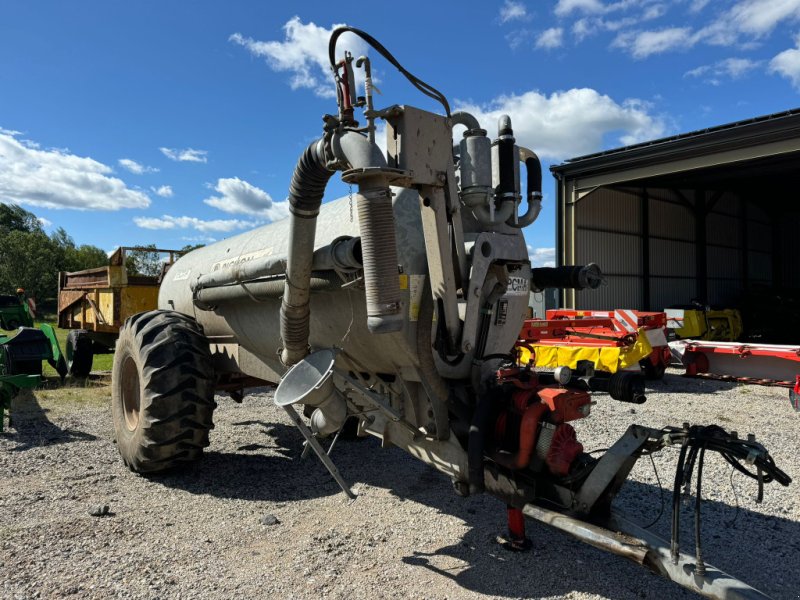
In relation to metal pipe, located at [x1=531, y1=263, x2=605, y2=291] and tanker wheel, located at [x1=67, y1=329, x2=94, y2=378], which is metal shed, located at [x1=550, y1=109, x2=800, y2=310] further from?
tanker wheel, located at [x1=67, y1=329, x2=94, y2=378]

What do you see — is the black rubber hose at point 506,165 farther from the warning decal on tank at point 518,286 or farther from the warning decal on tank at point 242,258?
the warning decal on tank at point 242,258

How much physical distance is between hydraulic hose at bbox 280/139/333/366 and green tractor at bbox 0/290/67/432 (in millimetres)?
4791

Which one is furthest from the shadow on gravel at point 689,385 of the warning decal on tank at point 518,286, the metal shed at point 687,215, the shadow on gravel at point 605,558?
the warning decal on tank at point 518,286

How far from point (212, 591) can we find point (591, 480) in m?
2.10

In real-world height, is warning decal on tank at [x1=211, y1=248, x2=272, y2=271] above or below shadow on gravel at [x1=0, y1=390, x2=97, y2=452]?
above

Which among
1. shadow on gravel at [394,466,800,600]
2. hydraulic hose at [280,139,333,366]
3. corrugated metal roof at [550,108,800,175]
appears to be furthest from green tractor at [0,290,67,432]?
corrugated metal roof at [550,108,800,175]

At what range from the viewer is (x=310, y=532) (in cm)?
381

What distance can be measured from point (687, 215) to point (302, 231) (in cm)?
2250

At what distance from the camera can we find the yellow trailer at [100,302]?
9.25 meters

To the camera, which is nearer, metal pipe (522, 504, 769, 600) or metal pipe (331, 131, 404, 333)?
metal pipe (522, 504, 769, 600)

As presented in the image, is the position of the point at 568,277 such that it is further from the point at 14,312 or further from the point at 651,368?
the point at 14,312

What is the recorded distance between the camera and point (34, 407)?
26.3ft

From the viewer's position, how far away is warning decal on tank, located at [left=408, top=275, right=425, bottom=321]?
10.7 ft

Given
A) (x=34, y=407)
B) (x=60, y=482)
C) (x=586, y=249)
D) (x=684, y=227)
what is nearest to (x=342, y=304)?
(x=60, y=482)
